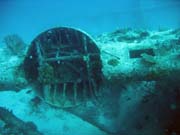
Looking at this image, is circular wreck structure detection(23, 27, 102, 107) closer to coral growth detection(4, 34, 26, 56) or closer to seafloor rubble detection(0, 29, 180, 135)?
seafloor rubble detection(0, 29, 180, 135)

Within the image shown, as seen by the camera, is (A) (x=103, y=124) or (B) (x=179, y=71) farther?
(A) (x=103, y=124)

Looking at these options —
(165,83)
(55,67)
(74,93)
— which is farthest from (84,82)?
(165,83)

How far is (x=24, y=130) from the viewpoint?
9.23 metres

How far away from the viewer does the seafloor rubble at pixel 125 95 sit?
8.43m

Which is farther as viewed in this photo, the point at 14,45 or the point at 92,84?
the point at 14,45

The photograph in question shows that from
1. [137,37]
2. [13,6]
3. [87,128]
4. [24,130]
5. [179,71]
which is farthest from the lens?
[13,6]

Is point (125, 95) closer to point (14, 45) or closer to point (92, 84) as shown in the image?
point (92, 84)

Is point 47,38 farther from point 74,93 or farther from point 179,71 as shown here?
point 179,71

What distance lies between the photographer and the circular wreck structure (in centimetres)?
958

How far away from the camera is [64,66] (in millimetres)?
10469

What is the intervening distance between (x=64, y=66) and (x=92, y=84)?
5.38 ft

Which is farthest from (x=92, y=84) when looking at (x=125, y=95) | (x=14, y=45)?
(x=14, y=45)

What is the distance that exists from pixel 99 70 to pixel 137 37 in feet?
10.0

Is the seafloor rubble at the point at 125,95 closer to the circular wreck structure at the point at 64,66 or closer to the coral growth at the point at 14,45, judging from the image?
the circular wreck structure at the point at 64,66
